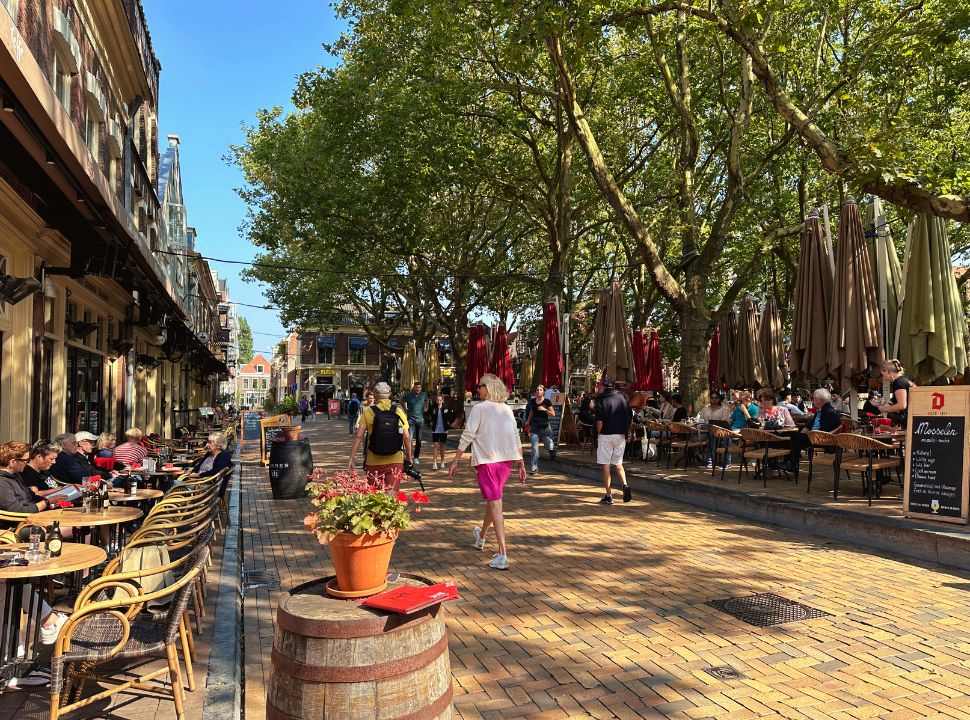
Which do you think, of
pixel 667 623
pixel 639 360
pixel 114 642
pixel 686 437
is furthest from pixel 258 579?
pixel 639 360

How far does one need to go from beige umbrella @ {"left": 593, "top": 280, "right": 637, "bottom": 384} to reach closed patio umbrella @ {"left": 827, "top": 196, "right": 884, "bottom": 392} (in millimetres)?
5483

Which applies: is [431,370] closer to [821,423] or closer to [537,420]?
[537,420]

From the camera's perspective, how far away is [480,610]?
5410 mm

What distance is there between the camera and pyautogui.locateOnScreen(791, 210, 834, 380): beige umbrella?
9.85m

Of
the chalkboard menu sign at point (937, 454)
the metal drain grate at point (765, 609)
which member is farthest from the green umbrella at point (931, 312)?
the metal drain grate at point (765, 609)

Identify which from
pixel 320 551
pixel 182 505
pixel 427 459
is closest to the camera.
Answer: pixel 182 505

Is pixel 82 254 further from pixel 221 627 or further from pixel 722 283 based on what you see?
pixel 722 283

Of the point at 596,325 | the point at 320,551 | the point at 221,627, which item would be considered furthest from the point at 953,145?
the point at 221,627

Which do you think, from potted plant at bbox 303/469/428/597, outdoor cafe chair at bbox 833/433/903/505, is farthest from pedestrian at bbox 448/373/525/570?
outdoor cafe chair at bbox 833/433/903/505

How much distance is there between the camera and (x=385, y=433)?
322 inches

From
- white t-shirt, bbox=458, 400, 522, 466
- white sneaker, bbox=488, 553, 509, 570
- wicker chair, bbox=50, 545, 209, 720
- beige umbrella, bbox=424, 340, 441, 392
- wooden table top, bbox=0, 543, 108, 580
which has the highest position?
beige umbrella, bbox=424, 340, 441, 392

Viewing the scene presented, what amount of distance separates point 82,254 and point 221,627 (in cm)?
589

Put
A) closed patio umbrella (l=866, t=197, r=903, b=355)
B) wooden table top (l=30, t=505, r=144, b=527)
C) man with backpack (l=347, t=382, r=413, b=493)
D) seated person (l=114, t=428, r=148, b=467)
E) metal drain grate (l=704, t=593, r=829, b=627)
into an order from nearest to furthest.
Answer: metal drain grate (l=704, t=593, r=829, b=627), wooden table top (l=30, t=505, r=144, b=527), man with backpack (l=347, t=382, r=413, b=493), seated person (l=114, t=428, r=148, b=467), closed patio umbrella (l=866, t=197, r=903, b=355)

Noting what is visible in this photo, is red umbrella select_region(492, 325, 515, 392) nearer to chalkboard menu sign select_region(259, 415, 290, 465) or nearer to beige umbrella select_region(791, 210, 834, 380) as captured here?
chalkboard menu sign select_region(259, 415, 290, 465)
